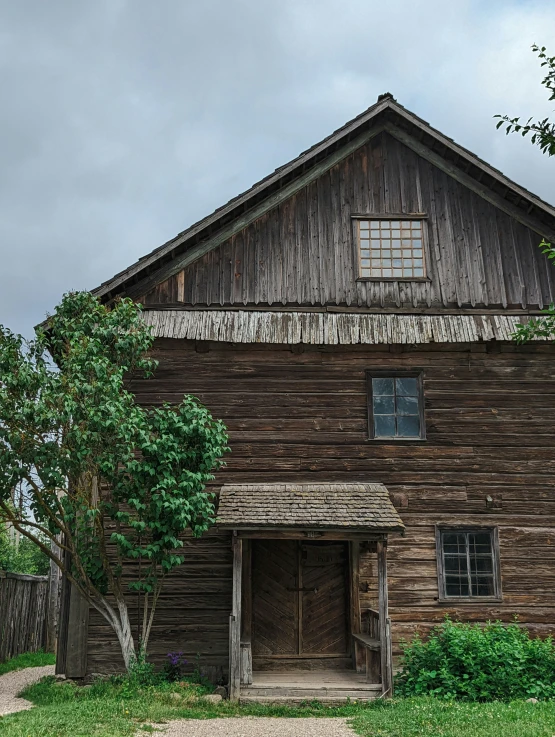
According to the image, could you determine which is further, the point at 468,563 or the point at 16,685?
the point at 468,563

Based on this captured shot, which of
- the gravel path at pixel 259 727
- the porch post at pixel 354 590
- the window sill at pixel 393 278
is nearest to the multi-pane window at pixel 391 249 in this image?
the window sill at pixel 393 278

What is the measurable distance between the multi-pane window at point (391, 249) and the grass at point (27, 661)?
11410 millimetres

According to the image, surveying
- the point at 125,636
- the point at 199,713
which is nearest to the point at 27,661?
the point at 125,636

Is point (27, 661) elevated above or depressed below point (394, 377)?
below

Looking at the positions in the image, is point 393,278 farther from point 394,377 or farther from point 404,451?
point 404,451

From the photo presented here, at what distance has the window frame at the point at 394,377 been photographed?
49.0ft

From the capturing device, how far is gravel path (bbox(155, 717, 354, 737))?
984 centimetres

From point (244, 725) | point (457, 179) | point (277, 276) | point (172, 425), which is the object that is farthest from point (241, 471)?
point (457, 179)

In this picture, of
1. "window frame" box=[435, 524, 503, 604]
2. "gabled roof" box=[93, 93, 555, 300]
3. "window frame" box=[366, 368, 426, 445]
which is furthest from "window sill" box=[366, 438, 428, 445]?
"gabled roof" box=[93, 93, 555, 300]

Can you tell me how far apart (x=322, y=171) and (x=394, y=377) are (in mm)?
4523

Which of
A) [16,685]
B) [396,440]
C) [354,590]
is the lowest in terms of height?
[16,685]

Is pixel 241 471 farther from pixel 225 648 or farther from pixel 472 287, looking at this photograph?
pixel 472 287

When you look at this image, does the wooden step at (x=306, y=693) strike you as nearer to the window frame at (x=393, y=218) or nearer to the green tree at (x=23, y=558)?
the window frame at (x=393, y=218)

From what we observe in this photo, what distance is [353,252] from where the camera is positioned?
Answer: 1544 cm
